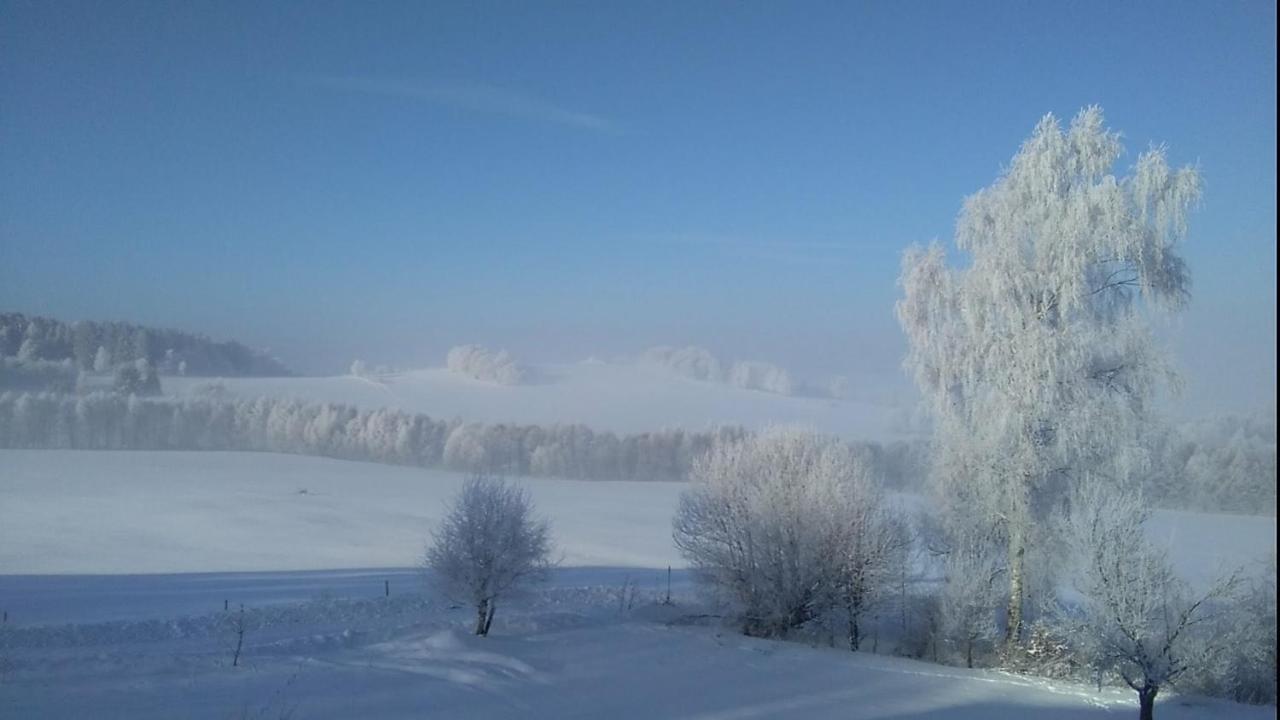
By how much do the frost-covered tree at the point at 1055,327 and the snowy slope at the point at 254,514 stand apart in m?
2.52

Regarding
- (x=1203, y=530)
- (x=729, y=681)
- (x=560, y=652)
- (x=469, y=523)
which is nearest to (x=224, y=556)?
(x=469, y=523)

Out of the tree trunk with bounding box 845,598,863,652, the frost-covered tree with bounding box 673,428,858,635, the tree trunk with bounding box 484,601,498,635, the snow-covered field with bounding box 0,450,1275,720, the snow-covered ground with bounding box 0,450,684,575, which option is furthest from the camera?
the snow-covered ground with bounding box 0,450,684,575

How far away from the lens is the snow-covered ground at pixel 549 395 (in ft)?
199

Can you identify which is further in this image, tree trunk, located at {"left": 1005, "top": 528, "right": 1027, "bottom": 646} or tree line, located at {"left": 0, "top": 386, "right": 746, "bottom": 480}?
tree line, located at {"left": 0, "top": 386, "right": 746, "bottom": 480}

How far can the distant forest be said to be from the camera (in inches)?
1901

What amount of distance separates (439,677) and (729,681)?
20.5ft

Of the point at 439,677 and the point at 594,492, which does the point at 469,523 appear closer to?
the point at 439,677

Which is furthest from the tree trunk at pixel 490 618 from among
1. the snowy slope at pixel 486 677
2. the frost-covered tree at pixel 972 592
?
the frost-covered tree at pixel 972 592

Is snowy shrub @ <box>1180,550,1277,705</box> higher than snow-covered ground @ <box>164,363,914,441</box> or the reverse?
the reverse

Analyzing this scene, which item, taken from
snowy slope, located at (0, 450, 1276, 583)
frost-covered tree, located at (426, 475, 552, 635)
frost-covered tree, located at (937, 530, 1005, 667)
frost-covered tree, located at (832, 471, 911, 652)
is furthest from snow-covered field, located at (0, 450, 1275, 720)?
frost-covered tree, located at (832, 471, 911, 652)

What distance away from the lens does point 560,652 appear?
20.4m

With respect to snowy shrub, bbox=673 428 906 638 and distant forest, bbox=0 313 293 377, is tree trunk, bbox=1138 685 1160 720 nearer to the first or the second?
snowy shrub, bbox=673 428 906 638

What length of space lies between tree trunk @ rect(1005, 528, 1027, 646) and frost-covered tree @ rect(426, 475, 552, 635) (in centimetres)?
1177

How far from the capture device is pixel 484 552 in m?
21.8
